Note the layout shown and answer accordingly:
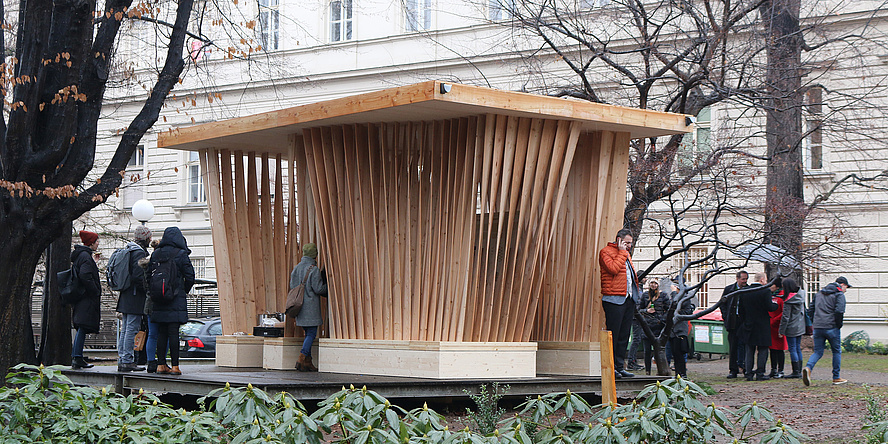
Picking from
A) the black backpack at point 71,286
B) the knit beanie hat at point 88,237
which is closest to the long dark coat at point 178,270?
the knit beanie hat at point 88,237

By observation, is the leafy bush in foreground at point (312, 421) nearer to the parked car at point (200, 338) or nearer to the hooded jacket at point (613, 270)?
the hooded jacket at point (613, 270)

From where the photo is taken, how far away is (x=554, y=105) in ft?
36.3

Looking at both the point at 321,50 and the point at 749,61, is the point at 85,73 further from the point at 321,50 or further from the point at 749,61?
the point at 321,50

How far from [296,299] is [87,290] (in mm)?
2912

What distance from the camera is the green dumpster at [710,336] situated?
22.2 m

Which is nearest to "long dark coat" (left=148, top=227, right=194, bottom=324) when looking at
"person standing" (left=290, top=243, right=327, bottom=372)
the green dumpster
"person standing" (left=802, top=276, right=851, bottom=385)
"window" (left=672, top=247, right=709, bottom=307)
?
"person standing" (left=290, top=243, right=327, bottom=372)

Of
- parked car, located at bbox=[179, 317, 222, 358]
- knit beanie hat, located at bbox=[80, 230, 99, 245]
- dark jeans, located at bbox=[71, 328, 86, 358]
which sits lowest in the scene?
parked car, located at bbox=[179, 317, 222, 358]

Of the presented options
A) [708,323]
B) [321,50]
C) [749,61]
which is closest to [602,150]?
[749,61]

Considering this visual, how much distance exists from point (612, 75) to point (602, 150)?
9787 millimetres

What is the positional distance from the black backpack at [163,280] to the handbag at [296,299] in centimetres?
151

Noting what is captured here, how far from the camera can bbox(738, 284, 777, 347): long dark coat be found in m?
16.4

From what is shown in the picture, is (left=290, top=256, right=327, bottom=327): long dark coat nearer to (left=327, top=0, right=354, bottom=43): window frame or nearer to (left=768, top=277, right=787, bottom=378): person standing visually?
(left=768, top=277, right=787, bottom=378): person standing

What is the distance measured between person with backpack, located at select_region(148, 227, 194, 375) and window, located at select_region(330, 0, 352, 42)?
20464 mm

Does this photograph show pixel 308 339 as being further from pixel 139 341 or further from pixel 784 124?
pixel 784 124
